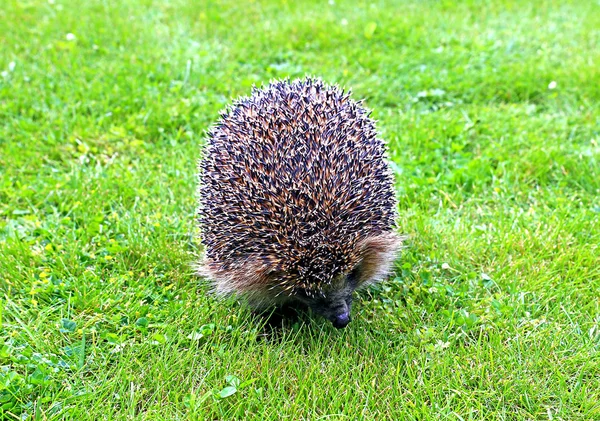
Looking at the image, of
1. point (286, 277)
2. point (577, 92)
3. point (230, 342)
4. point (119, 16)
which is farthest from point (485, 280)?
point (119, 16)

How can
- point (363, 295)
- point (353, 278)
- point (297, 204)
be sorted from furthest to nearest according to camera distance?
point (363, 295) < point (353, 278) < point (297, 204)

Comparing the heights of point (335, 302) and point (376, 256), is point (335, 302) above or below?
below

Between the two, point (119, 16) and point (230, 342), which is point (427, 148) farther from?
point (119, 16)

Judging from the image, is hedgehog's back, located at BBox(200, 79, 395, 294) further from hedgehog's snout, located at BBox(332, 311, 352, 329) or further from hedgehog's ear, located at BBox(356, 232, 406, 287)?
hedgehog's snout, located at BBox(332, 311, 352, 329)

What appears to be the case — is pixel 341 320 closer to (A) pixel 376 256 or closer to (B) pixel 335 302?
(B) pixel 335 302

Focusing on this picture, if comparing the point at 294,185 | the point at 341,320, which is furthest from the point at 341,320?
the point at 294,185

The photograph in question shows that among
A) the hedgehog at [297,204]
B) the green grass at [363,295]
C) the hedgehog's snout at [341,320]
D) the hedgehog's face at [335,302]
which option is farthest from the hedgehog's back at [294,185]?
the green grass at [363,295]

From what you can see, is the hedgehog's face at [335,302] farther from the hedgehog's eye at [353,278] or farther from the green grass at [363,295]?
the green grass at [363,295]
